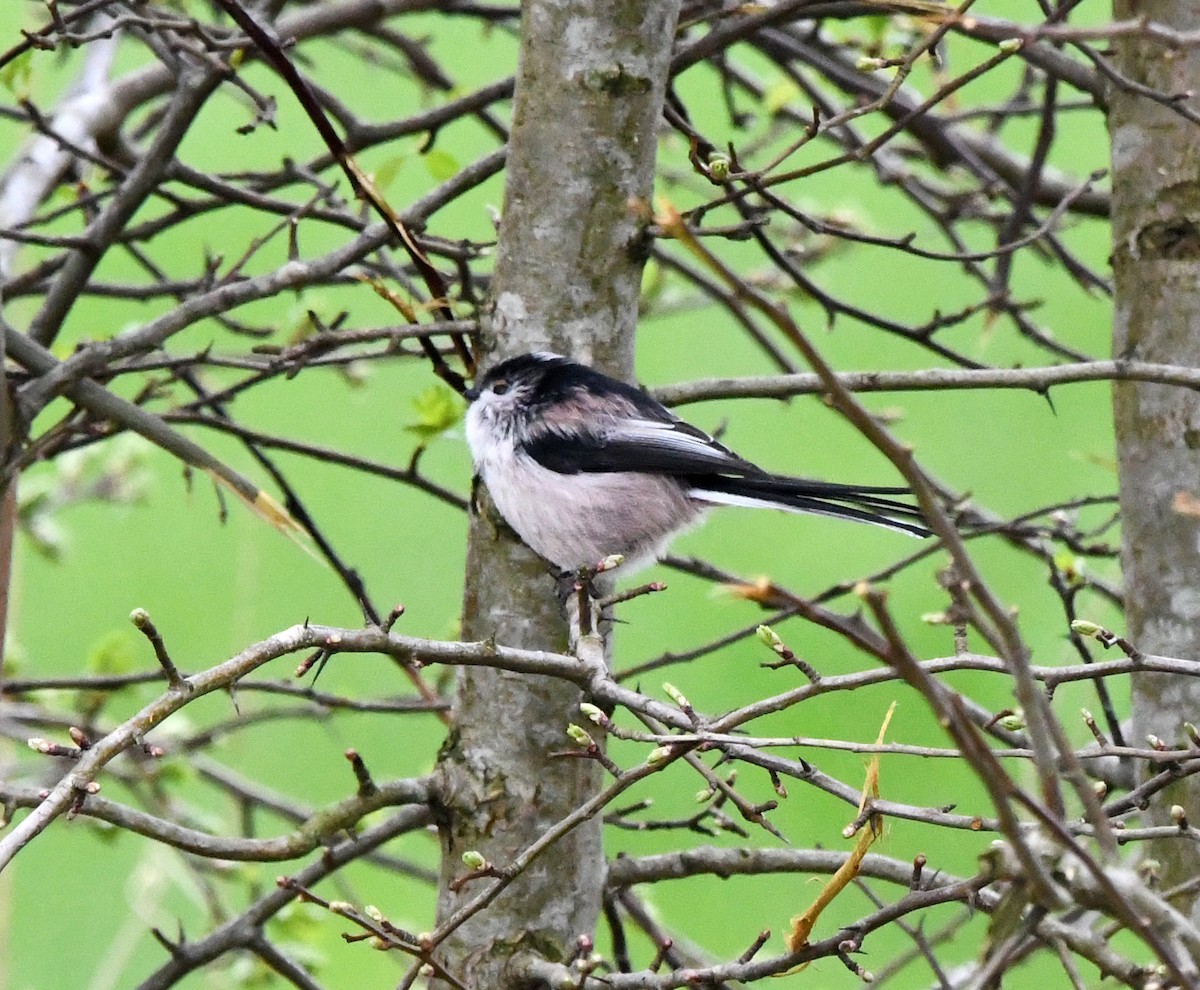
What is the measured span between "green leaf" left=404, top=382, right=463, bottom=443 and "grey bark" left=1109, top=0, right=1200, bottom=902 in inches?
59.9

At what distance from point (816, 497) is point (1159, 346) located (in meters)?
0.82

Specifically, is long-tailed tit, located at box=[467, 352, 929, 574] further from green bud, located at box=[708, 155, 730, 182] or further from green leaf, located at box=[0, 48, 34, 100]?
green leaf, located at box=[0, 48, 34, 100]

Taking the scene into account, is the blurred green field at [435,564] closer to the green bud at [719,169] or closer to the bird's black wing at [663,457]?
the bird's black wing at [663,457]

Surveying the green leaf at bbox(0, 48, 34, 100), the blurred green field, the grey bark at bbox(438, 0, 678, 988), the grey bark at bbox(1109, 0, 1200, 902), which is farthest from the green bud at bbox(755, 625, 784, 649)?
the blurred green field

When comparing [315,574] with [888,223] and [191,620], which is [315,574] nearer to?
[191,620]

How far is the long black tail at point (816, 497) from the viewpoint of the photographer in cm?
289

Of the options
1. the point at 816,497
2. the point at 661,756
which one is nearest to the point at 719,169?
the point at 816,497

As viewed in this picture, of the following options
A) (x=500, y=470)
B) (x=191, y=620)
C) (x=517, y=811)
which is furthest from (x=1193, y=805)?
(x=191, y=620)

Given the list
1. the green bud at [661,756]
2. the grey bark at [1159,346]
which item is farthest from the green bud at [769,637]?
the grey bark at [1159,346]

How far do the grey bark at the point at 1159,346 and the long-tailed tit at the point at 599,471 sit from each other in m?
0.55

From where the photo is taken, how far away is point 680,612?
862 cm

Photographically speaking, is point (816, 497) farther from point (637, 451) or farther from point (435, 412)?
point (435, 412)

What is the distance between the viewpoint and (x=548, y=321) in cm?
297

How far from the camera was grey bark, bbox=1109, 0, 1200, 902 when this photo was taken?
3.04 m
